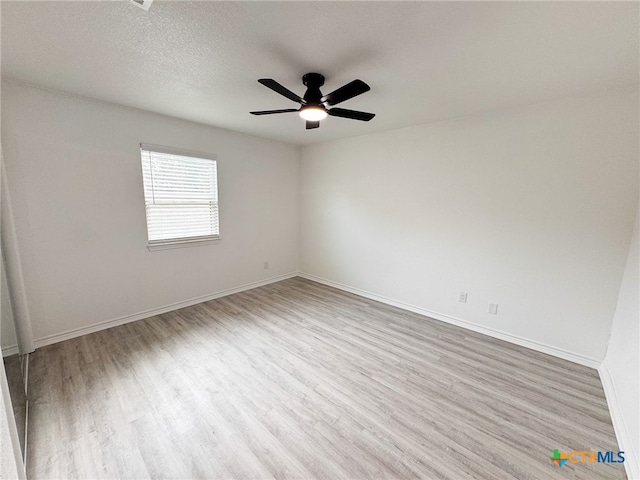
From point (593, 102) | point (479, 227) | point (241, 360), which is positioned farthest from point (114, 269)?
point (593, 102)

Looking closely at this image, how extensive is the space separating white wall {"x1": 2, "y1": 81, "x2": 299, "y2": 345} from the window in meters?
0.10

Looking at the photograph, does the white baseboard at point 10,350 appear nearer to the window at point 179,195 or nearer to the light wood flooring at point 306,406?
the light wood flooring at point 306,406

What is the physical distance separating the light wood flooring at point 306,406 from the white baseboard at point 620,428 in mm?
56

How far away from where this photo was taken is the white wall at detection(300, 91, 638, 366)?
7.33ft

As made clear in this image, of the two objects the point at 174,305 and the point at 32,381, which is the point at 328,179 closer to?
the point at 174,305

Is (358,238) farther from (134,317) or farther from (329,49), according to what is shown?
(134,317)

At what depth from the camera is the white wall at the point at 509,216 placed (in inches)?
88.0

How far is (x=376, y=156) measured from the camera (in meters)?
3.71

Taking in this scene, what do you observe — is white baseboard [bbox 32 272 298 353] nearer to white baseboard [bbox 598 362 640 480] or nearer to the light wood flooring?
the light wood flooring

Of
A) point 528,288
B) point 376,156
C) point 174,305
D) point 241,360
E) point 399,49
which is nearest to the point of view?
point 399,49

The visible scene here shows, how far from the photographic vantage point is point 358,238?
4.05m

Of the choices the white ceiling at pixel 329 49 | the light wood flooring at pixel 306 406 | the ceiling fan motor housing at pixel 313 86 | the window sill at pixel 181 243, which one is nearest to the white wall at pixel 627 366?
the light wood flooring at pixel 306 406

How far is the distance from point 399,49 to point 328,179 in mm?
2721

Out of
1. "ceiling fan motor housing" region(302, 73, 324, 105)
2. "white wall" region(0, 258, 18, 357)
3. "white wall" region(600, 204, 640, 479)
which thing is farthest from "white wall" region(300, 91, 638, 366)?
"white wall" region(0, 258, 18, 357)
